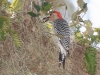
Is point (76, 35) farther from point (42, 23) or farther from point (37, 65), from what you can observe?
point (37, 65)

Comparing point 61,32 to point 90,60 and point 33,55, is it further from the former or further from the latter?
point 33,55

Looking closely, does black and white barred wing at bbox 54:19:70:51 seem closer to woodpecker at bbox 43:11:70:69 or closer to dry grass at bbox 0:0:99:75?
woodpecker at bbox 43:11:70:69

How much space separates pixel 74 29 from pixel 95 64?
1.78 feet

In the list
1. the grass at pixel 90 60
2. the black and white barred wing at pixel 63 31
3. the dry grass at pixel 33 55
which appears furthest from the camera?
the black and white barred wing at pixel 63 31

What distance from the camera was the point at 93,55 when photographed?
3877 mm

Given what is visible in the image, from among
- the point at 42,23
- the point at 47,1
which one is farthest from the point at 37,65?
the point at 47,1

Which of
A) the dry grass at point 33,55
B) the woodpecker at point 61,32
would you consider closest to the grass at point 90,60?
the dry grass at point 33,55

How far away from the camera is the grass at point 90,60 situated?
377cm

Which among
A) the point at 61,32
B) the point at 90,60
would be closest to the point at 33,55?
the point at 90,60

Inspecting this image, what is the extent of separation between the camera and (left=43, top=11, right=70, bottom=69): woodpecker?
3.78 metres

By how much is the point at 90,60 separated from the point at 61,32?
1.86ft

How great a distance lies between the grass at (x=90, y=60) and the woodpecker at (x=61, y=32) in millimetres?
229

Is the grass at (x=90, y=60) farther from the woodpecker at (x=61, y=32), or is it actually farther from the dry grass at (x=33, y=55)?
the woodpecker at (x=61, y=32)

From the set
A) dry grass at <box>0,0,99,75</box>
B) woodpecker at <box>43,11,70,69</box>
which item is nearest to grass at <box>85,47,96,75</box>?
dry grass at <box>0,0,99,75</box>
